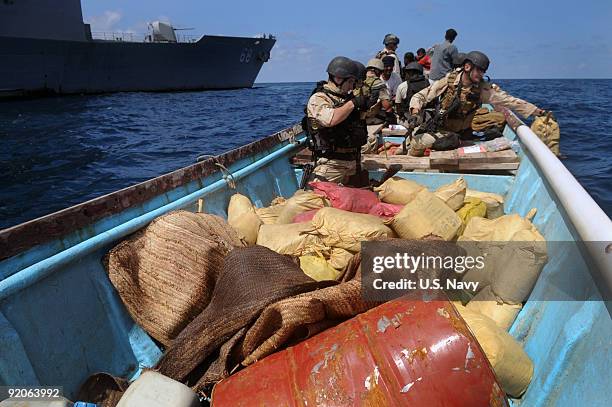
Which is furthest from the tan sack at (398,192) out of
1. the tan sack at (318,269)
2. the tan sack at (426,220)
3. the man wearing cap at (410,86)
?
the man wearing cap at (410,86)

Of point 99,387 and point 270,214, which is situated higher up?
point 270,214

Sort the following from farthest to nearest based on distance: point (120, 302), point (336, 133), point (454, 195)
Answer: point (336, 133) < point (454, 195) < point (120, 302)

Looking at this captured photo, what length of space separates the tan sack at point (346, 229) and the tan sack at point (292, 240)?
60 millimetres

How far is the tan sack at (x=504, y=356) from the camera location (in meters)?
1.90

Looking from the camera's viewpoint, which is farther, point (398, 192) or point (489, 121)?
point (489, 121)

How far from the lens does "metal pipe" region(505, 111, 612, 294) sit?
1654 mm

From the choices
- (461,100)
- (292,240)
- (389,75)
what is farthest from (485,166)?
(389,75)

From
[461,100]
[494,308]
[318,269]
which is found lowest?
[494,308]

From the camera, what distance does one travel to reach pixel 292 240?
9.37ft

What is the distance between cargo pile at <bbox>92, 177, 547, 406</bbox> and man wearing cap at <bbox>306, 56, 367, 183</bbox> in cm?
101

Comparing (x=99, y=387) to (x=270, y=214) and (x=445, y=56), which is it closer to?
(x=270, y=214)

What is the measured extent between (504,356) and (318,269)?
1.14m

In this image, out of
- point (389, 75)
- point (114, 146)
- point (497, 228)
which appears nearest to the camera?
point (497, 228)

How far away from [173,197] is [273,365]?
6.67 feet
